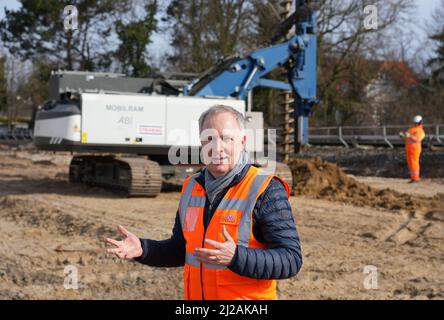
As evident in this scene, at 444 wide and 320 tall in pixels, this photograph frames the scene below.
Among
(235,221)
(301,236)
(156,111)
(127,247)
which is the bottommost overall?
(301,236)

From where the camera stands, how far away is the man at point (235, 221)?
8.44 feet

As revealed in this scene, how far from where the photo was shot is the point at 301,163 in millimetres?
14789

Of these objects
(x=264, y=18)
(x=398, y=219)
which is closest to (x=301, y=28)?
(x=398, y=219)

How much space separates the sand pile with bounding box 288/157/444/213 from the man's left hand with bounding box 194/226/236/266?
9.83 m

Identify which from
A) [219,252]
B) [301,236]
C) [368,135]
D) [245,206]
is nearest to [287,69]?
[301,236]

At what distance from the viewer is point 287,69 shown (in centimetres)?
1487

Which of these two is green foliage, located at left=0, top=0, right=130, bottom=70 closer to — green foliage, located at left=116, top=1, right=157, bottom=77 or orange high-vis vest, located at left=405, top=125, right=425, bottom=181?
green foliage, located at left=116, top=1, right=157, bottom=77

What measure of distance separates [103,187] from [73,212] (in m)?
4.01

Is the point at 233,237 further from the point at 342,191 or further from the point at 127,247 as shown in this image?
the point at 342,191

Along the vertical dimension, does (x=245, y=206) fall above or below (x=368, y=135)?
below

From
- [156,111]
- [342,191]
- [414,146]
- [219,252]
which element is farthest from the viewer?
[414,146]

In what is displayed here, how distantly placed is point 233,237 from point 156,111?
395 inches

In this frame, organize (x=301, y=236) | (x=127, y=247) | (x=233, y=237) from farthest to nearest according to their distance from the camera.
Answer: (x=301, y=236)
(x=127, y=247)
(x=233, y=237)

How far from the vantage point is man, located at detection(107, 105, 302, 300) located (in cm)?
257
